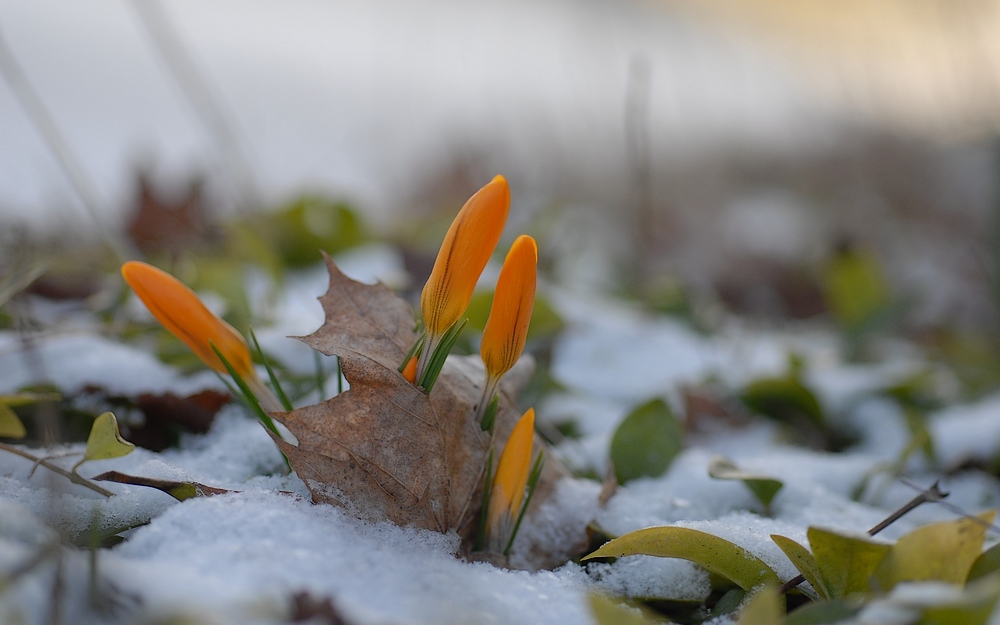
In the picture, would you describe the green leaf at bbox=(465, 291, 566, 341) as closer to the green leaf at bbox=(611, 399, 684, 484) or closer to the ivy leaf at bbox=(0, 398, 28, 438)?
the green leaf at bbox=(611, 399, 684, 484)

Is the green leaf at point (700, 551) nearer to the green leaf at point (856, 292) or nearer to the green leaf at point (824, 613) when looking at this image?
the green leaf at point (824, 613)

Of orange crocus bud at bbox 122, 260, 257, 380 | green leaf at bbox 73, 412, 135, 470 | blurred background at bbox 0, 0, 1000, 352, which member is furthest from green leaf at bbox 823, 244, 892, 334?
green leaf at bbox 73, 412, 135, 470

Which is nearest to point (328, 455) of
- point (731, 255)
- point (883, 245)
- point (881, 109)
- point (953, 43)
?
point (731, 255)

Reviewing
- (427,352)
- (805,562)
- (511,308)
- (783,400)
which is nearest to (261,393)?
(427,352)

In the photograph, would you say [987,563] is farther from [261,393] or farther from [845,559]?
[261,393]

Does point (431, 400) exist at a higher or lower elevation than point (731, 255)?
higher

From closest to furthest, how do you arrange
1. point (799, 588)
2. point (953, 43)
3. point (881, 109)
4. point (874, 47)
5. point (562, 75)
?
1. point (799, 588)
2. point (953, 43)
3. point (874, 47)
4. point (881, 109)
5. point (562, 75)

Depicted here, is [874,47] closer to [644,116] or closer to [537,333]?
[644,116]
